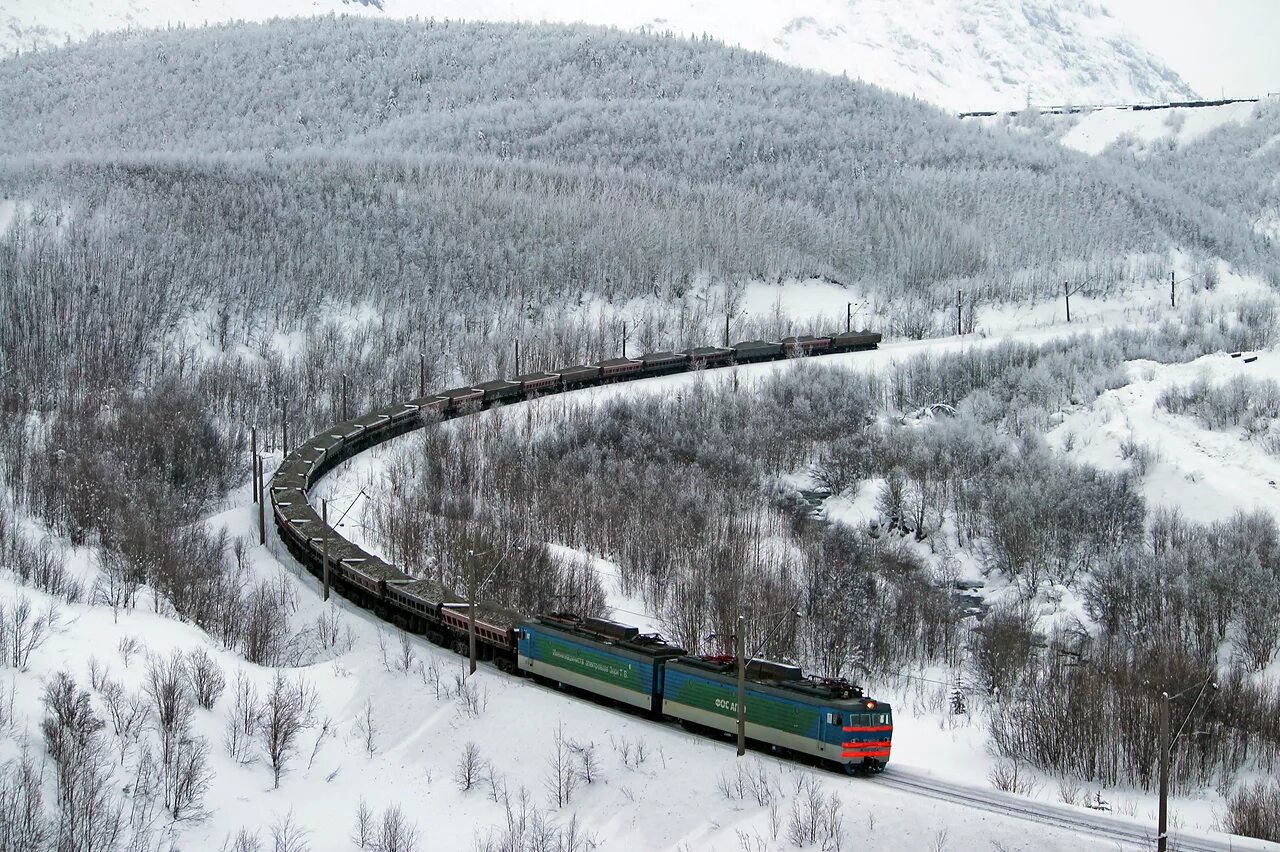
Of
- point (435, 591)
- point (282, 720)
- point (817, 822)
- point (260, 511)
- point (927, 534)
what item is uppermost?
point (435, 591)

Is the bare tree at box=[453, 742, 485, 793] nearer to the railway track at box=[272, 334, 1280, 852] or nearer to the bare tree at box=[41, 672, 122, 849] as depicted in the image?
the railway track at box=[272, 334, 1280, 852]

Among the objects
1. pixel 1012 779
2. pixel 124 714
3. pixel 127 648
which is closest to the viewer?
pixel 1012 779

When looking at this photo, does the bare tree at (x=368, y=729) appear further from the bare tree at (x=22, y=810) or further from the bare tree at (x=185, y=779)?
the bare tree at (x=22, y=810)

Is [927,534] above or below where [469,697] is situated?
below

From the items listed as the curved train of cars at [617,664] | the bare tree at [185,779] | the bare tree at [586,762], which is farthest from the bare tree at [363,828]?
the curved train of cars at [617,664]

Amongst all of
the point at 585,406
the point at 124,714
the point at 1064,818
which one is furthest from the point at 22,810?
the point at 585,406

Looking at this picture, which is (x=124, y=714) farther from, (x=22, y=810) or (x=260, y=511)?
(x=260, y=511)

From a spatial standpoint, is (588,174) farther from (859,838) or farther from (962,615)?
(859,838)

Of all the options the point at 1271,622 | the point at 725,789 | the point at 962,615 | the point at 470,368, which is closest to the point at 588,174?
the point at 470,368
